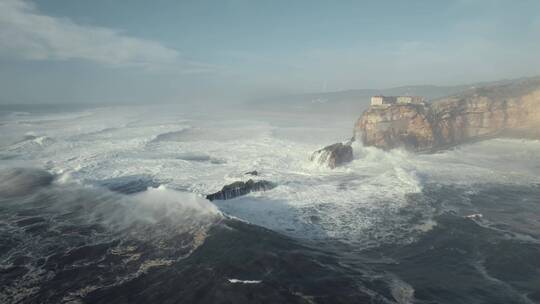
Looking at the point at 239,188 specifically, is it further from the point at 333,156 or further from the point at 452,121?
the point at 452,121

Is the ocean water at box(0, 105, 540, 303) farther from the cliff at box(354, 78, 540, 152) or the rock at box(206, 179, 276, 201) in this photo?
the cliff at box(354, 78, 540, 152)

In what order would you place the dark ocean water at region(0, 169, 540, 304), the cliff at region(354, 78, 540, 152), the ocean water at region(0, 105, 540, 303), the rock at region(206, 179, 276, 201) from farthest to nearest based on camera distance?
the cliff at region(354, 78, 540, 152) → the rock at region(206, 179, 276, 201) → the ocean water at region(0, 105, 540, 303) → the dark ocean water at region(0, 169, 540, 304)

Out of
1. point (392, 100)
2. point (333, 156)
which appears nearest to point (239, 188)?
point (333, 156)

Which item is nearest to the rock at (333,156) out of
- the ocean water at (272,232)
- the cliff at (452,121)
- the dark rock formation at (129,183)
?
the ocean water at (272,232)

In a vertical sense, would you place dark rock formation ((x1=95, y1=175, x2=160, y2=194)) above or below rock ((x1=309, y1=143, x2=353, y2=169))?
below

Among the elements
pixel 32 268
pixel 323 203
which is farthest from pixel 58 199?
pixel 323 203

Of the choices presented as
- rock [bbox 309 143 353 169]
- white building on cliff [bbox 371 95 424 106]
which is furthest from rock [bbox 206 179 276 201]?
white building on cliff [bbox 371 95 424 106]
